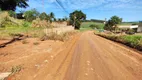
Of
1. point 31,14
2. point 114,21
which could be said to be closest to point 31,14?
point 31,14

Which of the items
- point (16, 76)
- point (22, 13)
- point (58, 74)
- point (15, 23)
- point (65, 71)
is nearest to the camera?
point (16, 76)

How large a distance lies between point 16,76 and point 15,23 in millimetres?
34890

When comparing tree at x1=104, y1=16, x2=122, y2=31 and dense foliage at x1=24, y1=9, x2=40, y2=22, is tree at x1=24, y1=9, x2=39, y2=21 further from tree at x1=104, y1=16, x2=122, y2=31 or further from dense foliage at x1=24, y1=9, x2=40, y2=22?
tree at x1=104, y1=16, x2=122, y2=31

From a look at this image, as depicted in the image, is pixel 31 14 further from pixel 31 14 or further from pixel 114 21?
pixel 114 21

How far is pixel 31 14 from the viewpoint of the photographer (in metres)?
59.8

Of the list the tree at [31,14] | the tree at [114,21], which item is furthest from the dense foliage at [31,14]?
the tree at [114,21]

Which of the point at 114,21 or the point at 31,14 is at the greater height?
the point at 31,14

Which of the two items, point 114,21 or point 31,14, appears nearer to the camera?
point 31,14

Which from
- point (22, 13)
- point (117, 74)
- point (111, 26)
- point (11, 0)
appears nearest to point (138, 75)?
point (117, 74)

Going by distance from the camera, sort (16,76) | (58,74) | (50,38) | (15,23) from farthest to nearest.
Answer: (15,23) → (50,38) → (58,74) → (16,76)

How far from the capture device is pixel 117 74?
6.07m

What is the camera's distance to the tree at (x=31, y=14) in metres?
57.1

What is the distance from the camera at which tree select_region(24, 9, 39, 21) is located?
5709 cm

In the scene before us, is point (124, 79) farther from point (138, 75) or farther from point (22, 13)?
point (22, 13)
